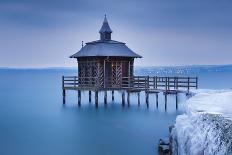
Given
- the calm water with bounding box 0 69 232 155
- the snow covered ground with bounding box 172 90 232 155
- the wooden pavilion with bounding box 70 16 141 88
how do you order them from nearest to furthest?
the snow covered ground with bounding box 172 90 232 155, the calm water with bounding box 0 69 232 155, the wooden pavilion with bounding box 70 16 141 88

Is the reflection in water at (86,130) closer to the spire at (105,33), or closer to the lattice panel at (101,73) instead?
the lattice panel at (101,73)

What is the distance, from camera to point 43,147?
22.4 meters

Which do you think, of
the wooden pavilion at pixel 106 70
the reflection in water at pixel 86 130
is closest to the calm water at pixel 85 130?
the reflection in water at pixel 86 130

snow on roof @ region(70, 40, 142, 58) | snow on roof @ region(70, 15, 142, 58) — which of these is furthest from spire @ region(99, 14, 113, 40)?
snow on roof @ region(70, 40, 142, 58)

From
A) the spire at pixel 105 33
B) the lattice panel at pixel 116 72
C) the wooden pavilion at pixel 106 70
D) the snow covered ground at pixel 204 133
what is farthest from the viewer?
the spire at pixel 105 33

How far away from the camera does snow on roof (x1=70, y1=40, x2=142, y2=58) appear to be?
116 feet

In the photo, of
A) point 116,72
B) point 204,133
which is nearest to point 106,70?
point 116,72

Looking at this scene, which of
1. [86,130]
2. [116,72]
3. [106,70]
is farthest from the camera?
[116,72]

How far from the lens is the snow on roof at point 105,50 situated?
116ft

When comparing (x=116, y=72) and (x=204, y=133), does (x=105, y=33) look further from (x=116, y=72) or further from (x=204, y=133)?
(x=204, y=133)

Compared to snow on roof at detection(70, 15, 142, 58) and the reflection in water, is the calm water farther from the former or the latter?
snow on roof at detection(70, 15, 142, 58)

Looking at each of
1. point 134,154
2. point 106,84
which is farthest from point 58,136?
point 106,84

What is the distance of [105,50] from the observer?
117 ft

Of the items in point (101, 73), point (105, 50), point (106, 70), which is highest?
point (105, 50)
